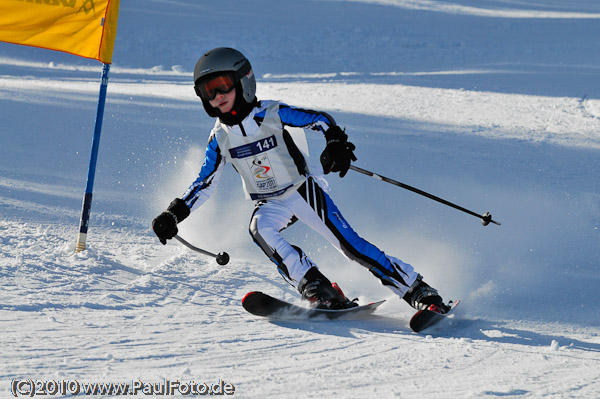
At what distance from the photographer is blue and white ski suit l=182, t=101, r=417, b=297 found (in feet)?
13.2

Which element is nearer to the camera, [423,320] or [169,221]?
[423,320]

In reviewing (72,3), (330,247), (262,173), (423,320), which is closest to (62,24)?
(72,3)

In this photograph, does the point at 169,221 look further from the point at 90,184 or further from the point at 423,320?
the point at 423,320

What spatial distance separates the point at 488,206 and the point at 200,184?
297 centimetres

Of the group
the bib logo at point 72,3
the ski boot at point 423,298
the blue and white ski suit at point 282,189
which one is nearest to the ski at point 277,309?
the blue and white ski suit at point 282,189

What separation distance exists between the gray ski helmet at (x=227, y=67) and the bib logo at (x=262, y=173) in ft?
1.16

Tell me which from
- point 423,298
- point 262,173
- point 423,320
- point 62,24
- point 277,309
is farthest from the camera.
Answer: point 62,24

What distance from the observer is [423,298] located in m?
3.95

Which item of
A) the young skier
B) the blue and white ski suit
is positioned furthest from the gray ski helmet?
the blue and white ski suit

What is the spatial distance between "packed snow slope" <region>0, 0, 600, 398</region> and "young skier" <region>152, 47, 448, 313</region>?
25 centimetres

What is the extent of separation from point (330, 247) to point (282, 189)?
1.34 metres

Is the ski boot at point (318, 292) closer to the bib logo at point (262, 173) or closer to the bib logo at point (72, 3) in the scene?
the bib logo at point (262, 173)

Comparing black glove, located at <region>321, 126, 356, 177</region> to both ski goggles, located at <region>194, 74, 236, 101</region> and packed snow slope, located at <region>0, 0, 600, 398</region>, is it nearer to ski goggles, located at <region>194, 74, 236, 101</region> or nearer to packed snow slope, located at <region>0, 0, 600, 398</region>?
ski goggles, located at <region>194, 74, 236, 101</region>
